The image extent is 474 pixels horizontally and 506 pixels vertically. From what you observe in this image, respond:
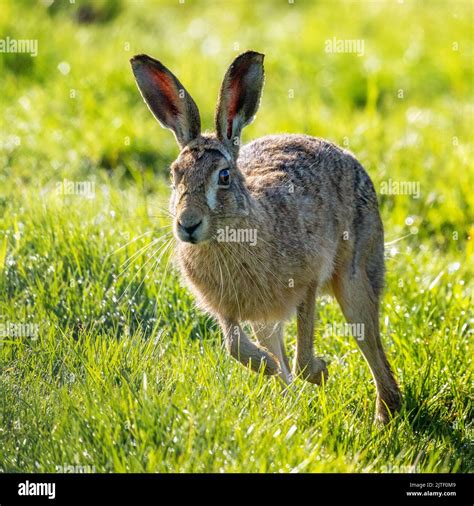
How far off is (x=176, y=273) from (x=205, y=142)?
1286mm

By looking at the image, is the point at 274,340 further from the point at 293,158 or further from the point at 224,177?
the point at 224,177

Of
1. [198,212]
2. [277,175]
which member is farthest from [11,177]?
[198,212]

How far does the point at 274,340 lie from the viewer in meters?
6.45

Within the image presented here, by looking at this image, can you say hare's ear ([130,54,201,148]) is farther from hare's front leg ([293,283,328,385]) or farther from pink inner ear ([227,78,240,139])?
hare's front leg ([293,283,328,385])

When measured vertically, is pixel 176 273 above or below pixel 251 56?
below

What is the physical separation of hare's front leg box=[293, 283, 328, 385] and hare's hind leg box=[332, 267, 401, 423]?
350mm

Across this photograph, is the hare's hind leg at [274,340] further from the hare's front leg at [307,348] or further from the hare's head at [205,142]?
the hare's head at [205,142]

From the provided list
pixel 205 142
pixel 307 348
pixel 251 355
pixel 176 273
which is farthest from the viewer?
pixel 176 273

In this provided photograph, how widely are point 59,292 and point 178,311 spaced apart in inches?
27.9

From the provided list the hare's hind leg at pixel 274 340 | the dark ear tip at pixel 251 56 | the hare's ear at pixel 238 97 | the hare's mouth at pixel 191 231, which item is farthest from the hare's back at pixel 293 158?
the hare's mouth at pixel 191 231

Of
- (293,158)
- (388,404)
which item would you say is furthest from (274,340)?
(293,158)

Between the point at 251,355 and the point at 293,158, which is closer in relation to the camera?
the point at 251,355

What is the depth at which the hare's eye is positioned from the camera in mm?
5656

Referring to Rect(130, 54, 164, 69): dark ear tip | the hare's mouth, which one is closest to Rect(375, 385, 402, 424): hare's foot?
the hare's mouth
